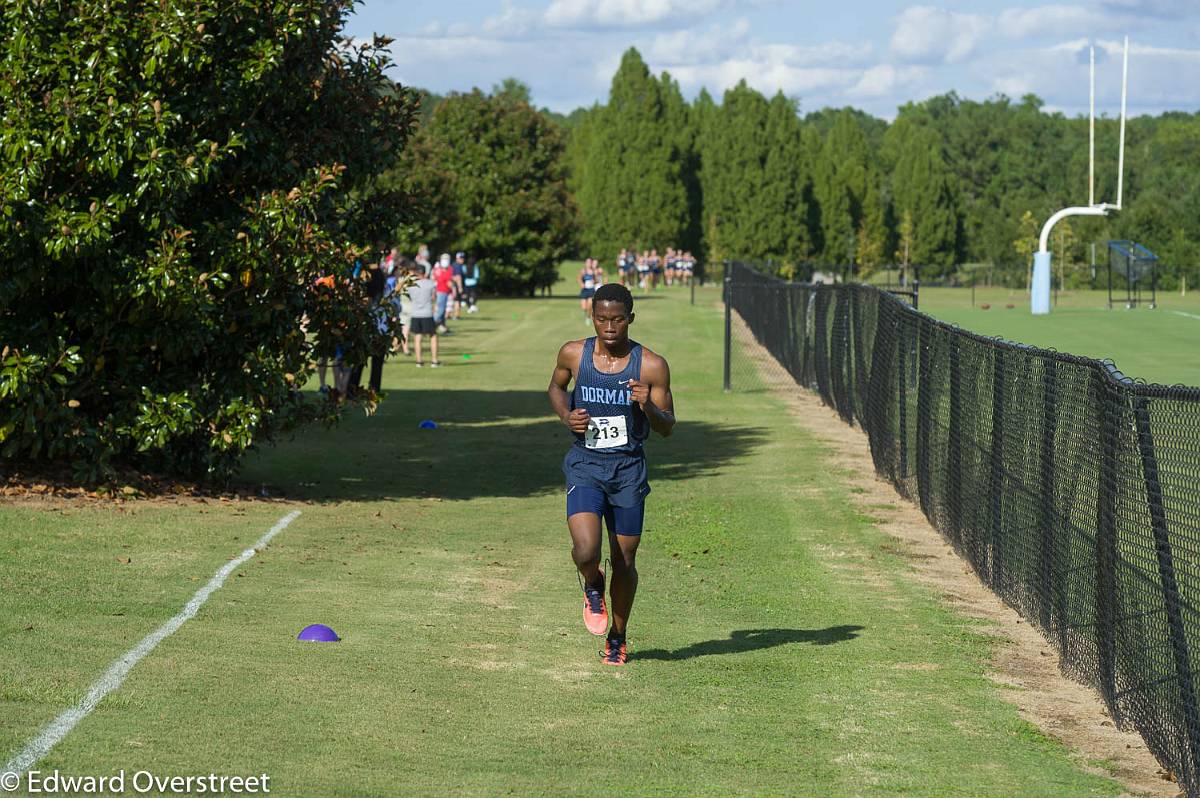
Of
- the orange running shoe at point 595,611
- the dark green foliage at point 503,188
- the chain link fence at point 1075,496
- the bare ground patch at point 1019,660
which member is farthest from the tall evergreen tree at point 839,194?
the orange running shoe at point 595,611

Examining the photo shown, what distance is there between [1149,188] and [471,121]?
54447 millimetres

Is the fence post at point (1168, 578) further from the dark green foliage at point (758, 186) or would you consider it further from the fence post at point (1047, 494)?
the dark green foliage at point (758, 186)

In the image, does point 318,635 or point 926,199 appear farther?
point 926,199

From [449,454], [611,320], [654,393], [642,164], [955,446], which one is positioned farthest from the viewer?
[642,164]

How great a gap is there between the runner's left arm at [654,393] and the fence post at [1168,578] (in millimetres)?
2167

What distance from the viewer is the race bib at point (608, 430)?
27.0ft

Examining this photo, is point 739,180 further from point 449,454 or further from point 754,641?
point 754,641

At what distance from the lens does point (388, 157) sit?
15.5 meters

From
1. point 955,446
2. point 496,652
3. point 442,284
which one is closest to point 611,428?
point 496,652

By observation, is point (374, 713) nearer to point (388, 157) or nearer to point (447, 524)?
point (447, 524)

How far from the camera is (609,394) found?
8180mm

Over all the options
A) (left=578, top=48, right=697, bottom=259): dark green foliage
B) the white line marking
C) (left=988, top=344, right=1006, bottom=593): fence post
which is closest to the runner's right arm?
the white line marking

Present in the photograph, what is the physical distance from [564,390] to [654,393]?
1.94ft

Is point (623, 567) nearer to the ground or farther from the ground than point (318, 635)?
farther from the ground
